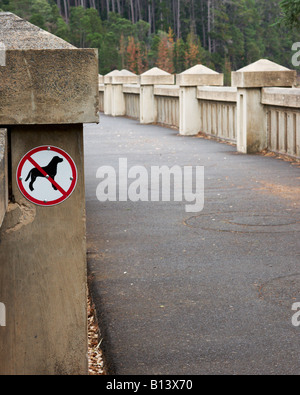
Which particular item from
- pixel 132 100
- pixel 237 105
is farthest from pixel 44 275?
pixel 132 100

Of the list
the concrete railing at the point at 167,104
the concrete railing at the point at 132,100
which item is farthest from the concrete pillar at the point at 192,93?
the concrete railing at the point at 132,100

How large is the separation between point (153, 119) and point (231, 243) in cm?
1887

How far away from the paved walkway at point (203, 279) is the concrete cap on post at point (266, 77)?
3744 mm

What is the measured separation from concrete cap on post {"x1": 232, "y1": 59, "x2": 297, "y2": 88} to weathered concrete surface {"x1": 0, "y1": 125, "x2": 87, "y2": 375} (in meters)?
11.5

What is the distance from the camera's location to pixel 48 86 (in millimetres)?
3594

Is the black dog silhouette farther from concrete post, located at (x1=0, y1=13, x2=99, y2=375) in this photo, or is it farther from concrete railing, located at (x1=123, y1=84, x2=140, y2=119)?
concrete railing, located at (x1=123, y1=84, x2=140, y2=119)

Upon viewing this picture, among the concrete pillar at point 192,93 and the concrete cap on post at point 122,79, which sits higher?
the concrete cap on post at point 122,79

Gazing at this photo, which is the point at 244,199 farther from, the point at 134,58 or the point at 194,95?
the point at 134,58

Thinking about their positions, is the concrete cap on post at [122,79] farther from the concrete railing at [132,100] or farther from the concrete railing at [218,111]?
the concrete railing at [218,111]

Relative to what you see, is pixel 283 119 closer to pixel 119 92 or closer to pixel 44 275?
pixel 44 275

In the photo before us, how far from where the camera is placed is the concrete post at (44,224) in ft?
11.8

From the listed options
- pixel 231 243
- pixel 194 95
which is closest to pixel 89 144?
pixel 194 95

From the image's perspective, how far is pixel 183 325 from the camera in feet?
16.2

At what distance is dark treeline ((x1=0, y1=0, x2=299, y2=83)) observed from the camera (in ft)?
299
